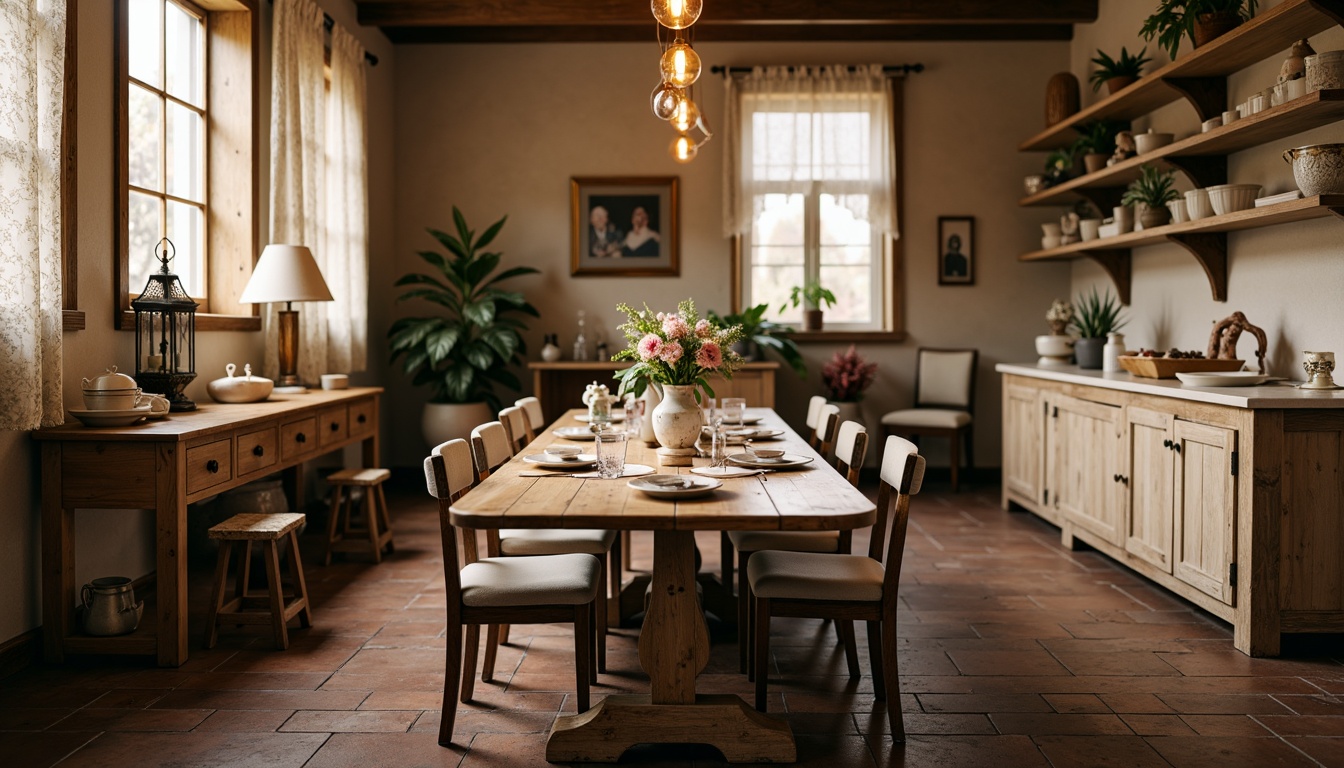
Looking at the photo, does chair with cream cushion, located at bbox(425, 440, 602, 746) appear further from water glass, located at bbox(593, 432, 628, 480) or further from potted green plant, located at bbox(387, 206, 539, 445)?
potted green plant, located at bbox(387, 206, 539, 445)

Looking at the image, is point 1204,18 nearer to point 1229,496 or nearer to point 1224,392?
point 1224,392

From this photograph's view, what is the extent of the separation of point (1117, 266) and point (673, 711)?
4.54 m

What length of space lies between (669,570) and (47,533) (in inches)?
80.4

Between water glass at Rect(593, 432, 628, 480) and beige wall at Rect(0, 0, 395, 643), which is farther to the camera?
beige wall at Rect(0, 0, 395, 643)

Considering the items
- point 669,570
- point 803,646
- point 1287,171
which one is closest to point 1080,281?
point 1287,171

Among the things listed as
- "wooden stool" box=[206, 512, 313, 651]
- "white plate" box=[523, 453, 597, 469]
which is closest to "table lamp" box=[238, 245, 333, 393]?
"wooden stool" box=[206, 512, 313, 651]

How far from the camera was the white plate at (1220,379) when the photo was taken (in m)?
3.73

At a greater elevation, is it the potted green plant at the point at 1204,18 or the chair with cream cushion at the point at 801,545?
the potted green plant at the point at 1204,18

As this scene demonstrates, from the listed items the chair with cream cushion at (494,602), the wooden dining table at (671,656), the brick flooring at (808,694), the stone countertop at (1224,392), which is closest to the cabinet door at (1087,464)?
the stone countertop at (1224,392)

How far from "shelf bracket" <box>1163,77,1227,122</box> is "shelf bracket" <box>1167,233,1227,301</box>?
0.60 m

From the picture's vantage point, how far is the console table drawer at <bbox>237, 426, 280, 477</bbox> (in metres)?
3.49

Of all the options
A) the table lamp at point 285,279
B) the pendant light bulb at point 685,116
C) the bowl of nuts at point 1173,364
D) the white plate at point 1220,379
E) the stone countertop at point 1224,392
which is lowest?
the stone countertop at point 1224,392

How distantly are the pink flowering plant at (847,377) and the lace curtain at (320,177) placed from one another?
10.1ft

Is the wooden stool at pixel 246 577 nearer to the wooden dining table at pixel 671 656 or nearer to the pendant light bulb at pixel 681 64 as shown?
the wooden dining table at pixel 671 656
